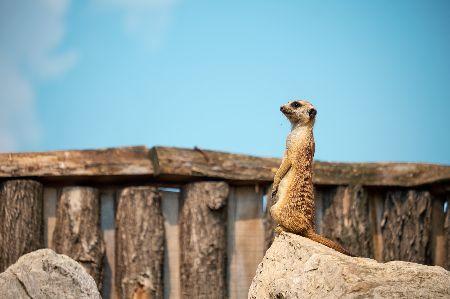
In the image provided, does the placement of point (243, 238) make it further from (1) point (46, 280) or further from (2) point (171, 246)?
(1) point (46, 280)

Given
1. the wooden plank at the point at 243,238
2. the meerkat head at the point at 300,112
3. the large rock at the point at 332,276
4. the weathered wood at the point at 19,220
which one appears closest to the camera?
the large rock at the point at 332,276

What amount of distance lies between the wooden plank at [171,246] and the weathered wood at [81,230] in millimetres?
758

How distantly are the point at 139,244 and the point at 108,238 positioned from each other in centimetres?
41

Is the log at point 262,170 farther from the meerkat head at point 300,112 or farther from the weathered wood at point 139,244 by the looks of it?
the meerkat head at point 300,112

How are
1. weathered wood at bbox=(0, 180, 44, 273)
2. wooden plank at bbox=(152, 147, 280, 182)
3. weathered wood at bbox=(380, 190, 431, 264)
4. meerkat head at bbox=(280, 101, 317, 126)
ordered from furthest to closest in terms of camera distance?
weathered wood at bbox=(380, 190, 431, 264), wooden plank at bbox=(152, 147, 280, 182), weathered wood at bbox=(0, 180, 44, 273), meerkat head at bbox=(280, 101, 317, 126)

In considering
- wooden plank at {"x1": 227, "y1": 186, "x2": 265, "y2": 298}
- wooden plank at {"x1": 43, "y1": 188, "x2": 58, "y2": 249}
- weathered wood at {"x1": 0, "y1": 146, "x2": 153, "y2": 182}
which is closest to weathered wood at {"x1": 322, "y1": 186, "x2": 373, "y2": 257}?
wooden plank at {"x1": 227, "y1": 186, "x2": 265, "y2": 298}

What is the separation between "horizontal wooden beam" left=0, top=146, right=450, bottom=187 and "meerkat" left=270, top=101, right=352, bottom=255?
2924 mm

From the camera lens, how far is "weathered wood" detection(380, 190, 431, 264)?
37.5ft

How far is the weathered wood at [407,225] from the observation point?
37.5 ft

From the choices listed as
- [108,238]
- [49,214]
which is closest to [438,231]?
[108,238]

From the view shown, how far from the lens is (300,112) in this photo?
8016 mm

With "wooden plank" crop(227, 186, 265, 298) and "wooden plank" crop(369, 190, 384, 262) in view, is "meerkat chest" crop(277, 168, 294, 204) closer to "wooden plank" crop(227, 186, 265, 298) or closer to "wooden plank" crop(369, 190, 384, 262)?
"wooden plank" crop(227, 186, 265, 298)

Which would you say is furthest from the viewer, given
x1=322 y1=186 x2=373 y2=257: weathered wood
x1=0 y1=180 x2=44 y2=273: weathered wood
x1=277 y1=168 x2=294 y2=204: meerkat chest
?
x1=322 y1=186 x2=373 y2=257: weathered wood

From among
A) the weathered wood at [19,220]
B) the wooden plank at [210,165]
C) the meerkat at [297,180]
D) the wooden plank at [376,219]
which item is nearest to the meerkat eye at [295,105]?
the meerkat at [297,180]
